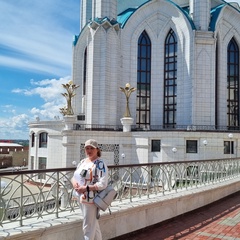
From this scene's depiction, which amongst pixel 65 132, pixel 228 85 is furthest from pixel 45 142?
pixel 228 85

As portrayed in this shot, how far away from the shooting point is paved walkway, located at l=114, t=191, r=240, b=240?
5020mm

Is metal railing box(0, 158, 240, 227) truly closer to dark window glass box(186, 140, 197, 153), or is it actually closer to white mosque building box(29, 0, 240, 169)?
dark window glass box(186, 140, 197, 153)

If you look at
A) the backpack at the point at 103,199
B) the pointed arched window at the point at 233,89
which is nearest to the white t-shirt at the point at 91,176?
the backpack at the point at 103,199

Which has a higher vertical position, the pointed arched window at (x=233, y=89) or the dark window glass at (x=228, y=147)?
the pointed arched window at (x=233, y=89)

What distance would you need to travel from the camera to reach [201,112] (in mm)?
24938

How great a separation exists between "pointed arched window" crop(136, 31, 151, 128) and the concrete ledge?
1995 cm

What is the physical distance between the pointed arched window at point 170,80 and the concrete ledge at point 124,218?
63.7 feet

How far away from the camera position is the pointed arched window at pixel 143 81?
1086 inches

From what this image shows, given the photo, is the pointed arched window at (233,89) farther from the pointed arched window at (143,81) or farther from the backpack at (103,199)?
the backpack at (103,199)

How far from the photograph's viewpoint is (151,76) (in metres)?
27.5

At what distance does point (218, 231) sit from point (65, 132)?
16494 mm

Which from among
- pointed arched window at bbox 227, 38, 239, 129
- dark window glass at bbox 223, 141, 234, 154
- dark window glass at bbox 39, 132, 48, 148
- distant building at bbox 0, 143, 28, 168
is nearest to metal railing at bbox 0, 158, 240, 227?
dark window glass at bbox 223, 141, 234, 154

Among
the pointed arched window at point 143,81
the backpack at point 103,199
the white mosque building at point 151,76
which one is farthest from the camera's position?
the pointed arched window at point 143,81

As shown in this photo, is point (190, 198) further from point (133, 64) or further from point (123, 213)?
point (133, 64)
